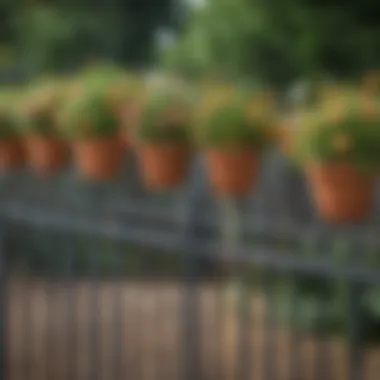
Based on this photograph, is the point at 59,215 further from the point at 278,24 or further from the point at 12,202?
the point at 278,24

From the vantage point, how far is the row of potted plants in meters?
2.62

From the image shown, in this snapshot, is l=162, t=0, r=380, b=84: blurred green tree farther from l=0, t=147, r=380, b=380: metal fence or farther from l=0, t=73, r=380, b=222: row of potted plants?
l=0, t=147, r=380, b=380: metal fence

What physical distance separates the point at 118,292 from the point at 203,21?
99cm

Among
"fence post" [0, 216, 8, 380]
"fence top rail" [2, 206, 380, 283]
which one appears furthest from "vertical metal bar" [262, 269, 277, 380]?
"fence post" [0, 216, 8, 380]

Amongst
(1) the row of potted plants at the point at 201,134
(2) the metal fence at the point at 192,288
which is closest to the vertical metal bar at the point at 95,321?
(2) the metal fence at the point at 192,288

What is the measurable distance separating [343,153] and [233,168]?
0.46 meters

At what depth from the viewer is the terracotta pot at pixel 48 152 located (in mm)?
3721

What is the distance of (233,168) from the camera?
2988 millimetres

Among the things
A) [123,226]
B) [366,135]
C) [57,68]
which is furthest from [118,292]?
[57,68]

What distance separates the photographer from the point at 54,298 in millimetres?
4715

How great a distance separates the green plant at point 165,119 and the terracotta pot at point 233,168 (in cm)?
12

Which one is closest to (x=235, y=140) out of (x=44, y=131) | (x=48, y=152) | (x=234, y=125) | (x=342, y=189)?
(x=234, y=125)

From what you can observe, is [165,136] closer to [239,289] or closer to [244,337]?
[244,337]

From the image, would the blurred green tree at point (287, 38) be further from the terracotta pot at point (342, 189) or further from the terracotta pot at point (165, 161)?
the terracotta pot at point (342, 189)
